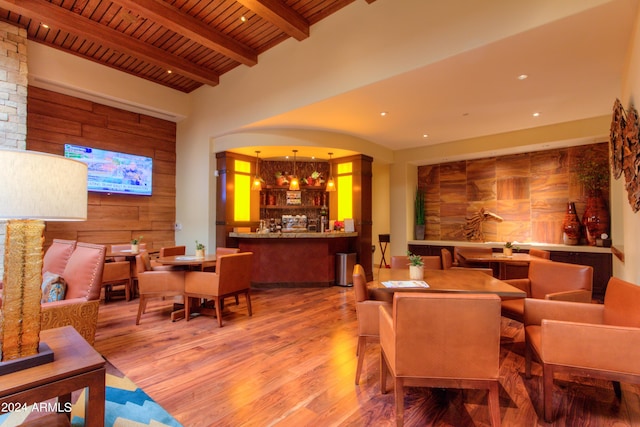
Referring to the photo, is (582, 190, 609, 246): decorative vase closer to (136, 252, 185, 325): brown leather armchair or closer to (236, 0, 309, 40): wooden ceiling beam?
(236, 0, 309, 40): wooden ceiling beam

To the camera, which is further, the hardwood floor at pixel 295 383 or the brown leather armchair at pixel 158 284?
the brown leather armchair at pixel 158 284

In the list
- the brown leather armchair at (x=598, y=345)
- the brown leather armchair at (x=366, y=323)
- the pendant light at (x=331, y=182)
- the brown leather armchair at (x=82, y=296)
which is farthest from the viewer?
the pendant light at (x=331, y=182)

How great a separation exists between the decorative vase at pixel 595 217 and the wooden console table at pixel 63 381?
695cm

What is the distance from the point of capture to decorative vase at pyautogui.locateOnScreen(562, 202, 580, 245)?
18.3 feet

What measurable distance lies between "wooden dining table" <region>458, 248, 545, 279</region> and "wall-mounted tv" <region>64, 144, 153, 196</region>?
631cm

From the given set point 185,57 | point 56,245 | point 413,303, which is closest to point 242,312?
point 56,245

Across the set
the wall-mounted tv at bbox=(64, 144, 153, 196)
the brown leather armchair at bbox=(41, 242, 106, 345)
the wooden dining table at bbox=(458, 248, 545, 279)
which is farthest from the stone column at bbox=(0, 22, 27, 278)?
the wooden dining table at bbox=(458, 248, 545, 279)

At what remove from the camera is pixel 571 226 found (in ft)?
18.4

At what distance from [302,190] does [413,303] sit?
5.83m

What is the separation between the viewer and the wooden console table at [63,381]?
117cm

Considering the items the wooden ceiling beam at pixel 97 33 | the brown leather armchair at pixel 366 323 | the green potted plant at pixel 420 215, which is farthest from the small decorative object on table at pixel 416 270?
the wooden ceiling beam at pixel 97 33

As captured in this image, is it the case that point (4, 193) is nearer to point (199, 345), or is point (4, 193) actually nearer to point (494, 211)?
point (199, 345)

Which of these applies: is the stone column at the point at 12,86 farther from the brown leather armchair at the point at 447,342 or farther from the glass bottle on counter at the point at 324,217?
the brown leather armchair at the point at 447,342

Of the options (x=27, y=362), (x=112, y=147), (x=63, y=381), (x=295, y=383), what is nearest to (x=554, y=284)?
(x=295, y=383)
